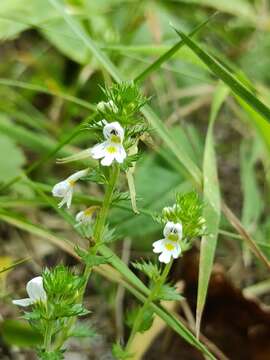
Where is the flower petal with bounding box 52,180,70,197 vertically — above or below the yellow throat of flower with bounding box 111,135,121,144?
above

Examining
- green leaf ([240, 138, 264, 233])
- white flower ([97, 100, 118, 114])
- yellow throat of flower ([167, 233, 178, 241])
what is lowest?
yellow throat of flower ([167, 233, 178, 241])

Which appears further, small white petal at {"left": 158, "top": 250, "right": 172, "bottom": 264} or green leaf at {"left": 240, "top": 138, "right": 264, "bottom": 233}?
green leaf at {"left": 240, "top": 138, "right": 264, "bottom": 233}

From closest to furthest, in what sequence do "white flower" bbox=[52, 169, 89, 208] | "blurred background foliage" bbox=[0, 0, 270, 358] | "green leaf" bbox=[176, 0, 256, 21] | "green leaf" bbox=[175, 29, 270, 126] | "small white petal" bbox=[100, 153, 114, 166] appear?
"small white petal" bbox=[100, 153, 114, 166] → "white flower" bbox=[52, 169, 89, 208] → "green leaf" bbox=[175, 29, 270, 126] → "blurred background foliage" bbox=[0, 0, 270, 358] → "green leaf" bbox=[176, 0, 256, 21]

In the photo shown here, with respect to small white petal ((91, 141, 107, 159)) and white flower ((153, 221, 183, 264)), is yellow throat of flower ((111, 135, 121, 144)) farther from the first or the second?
white flower ((153, 221, 183, 264))

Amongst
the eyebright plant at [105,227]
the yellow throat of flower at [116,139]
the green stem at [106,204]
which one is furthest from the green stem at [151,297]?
the yellow throat of flower at [116,139]

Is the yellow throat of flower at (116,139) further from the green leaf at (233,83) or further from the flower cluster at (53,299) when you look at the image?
the green leaf at (233,83)

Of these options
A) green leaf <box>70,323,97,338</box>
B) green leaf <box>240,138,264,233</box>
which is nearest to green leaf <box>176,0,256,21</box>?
green leaf <box>240,138,264,233</box>

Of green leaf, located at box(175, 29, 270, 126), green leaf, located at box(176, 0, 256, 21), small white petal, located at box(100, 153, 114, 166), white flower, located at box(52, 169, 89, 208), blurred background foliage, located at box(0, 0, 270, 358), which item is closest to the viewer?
small white petal, located at box(100, 153, 114, 166)
